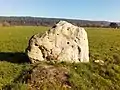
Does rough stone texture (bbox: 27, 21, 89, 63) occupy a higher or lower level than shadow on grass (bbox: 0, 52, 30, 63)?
higher

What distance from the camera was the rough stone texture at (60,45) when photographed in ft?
57.2

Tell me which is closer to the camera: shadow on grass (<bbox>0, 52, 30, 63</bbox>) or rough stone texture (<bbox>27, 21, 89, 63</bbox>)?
rough stone texture (<bbox>27, 21, 89, 63</bbox>)

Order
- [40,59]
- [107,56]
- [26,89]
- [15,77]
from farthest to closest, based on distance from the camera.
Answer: [107,56] → [40,59] → [15,77] → [26,89]

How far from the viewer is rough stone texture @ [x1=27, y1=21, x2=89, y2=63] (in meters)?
17.4

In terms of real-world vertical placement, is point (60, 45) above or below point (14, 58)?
above

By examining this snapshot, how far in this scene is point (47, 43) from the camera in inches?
691

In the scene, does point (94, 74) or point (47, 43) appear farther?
point (47, 43)

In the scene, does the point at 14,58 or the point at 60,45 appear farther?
the point at 14,58

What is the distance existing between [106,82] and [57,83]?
2.57 m

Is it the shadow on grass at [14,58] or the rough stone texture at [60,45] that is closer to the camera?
the rough stone texture at [60,45]

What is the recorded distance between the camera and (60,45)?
17.8 m

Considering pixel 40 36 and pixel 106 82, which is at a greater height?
pixel 40 36

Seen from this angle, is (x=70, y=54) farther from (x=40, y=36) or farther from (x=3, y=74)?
(x=3, y=74)

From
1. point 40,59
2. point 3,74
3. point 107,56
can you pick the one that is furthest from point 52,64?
point 107,56
